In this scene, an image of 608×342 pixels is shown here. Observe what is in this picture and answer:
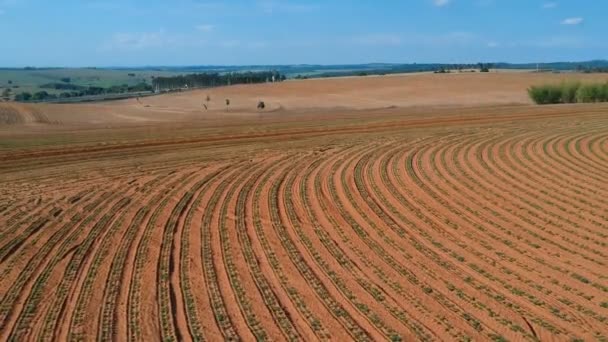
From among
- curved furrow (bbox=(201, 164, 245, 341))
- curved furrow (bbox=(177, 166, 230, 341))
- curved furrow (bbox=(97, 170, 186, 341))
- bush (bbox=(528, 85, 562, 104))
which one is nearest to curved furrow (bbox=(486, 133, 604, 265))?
curved furrow (bbox=(201, 164, 245, 341))

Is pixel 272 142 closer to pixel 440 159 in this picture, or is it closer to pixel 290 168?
pixel 290 168

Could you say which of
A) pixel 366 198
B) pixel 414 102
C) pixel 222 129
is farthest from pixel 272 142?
pixel 414 102

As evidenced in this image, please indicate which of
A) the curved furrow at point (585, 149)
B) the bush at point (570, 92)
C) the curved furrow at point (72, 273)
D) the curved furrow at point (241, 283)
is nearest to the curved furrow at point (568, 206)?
the curved furrow at point (585, 149)

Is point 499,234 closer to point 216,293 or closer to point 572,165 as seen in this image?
point 216,293

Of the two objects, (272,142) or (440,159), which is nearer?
(440,159)

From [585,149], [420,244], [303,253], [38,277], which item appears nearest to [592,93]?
[585,149]

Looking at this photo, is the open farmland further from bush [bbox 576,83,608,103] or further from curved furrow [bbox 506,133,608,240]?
bush [bbox 576,83,608,103]
